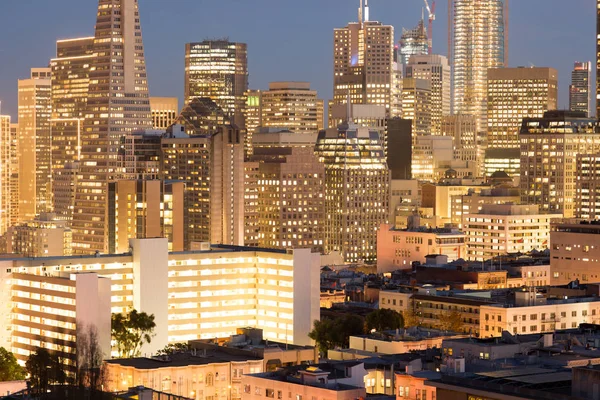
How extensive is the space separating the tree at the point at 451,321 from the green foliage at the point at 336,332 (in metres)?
12.0

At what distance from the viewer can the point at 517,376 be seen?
306 ft

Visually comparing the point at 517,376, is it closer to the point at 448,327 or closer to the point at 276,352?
the point at 276,352

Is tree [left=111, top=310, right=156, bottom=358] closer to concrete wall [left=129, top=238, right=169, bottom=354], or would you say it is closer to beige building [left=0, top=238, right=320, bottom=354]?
beige building [left=0, top=238, right=320, bottom=354]

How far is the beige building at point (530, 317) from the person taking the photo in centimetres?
17938

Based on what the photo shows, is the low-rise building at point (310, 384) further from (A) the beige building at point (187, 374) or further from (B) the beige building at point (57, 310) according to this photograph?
(B) the beige building at point (57, 310)

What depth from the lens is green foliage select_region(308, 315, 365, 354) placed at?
175 meters

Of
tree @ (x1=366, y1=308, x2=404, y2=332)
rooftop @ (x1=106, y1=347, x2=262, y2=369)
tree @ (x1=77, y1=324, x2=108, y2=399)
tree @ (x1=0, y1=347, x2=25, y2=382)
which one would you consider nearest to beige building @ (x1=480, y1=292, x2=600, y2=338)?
tree @ (x1=366, y1=308, x2=404, y2=332)

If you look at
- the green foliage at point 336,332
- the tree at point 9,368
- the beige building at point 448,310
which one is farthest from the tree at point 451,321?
the tree at point 9,368

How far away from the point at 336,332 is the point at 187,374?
40881 millimetres

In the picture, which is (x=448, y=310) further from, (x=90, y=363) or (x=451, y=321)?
(x=90, y=363)

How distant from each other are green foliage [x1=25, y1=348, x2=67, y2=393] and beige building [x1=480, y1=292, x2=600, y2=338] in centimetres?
5589

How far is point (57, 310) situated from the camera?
16850 cm

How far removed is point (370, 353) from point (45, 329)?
126 ft

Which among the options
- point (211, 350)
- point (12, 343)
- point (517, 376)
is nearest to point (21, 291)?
point (12, 343)
